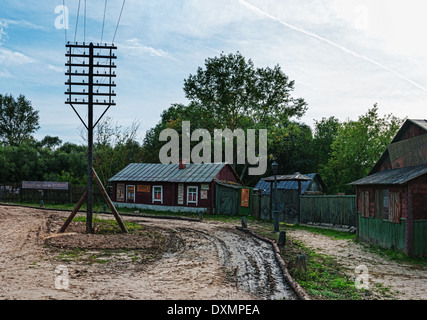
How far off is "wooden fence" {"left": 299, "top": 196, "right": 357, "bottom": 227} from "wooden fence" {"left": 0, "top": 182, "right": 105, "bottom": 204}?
21.8m

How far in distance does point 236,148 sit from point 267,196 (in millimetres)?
18669

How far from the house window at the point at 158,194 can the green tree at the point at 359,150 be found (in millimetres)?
18378

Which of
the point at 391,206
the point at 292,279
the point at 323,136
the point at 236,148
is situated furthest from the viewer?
the point at 323,136

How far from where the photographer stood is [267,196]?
1048 inches

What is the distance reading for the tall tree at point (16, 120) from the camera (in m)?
59.8

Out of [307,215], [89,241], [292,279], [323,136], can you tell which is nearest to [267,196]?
[307,215]

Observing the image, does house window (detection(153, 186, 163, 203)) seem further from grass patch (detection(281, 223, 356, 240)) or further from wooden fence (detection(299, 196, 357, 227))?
grass patch (detection(281, 223, 356, 240))

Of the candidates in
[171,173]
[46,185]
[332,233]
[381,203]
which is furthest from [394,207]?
[46,185]

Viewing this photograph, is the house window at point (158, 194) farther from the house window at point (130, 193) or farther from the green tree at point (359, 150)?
the green tree at point (359, 150)

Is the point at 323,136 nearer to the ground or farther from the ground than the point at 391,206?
farther from the ground

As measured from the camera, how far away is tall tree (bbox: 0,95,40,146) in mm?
59750

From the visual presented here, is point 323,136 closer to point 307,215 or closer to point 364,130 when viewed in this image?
point 364,130

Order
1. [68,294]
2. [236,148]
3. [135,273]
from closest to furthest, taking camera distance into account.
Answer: [68,294], [135,273], [236,148]

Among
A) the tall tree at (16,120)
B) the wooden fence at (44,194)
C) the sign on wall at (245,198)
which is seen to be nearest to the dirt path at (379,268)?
the sign on wall at (245,198)
